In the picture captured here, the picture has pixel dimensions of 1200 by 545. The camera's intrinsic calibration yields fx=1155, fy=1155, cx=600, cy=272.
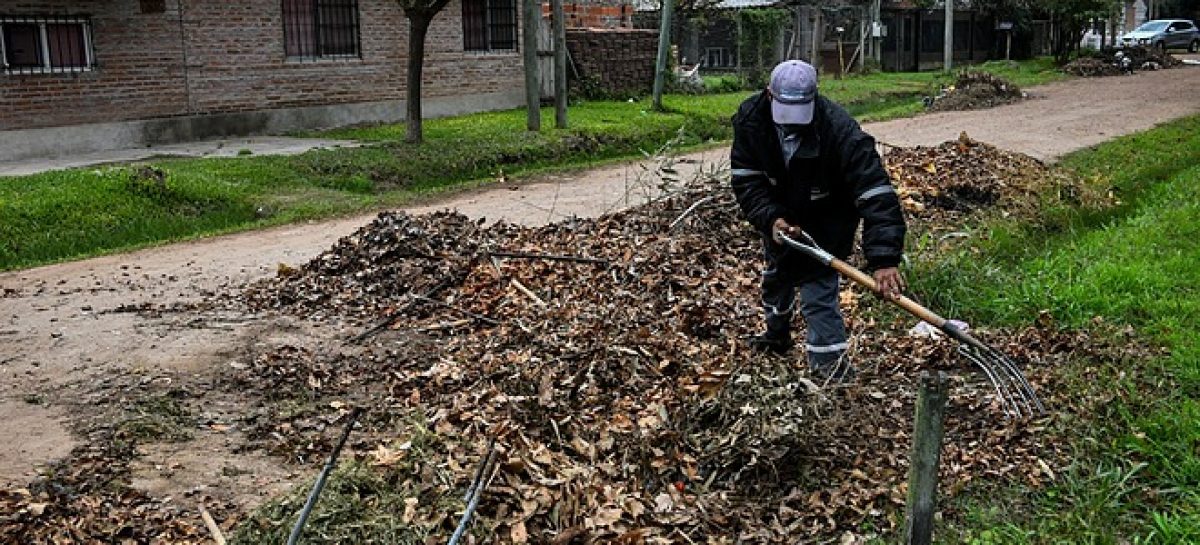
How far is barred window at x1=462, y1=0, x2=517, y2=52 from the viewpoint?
72.7ft

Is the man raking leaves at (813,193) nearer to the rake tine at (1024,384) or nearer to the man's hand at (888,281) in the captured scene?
the man's hand at (888,281)

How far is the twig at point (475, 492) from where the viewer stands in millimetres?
4012

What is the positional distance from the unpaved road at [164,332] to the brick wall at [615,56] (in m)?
9.19

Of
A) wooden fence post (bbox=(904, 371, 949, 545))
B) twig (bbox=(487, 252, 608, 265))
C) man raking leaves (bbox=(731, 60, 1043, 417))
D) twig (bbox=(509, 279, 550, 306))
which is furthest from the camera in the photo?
twig (bbox=(487, 252, 608, 265))

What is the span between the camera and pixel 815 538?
4.44 m

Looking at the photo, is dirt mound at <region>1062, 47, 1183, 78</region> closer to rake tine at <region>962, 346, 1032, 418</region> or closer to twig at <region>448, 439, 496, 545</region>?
rake tine at <region>962, 346, 1032, 418</region>

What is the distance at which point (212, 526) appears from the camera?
13.9ft

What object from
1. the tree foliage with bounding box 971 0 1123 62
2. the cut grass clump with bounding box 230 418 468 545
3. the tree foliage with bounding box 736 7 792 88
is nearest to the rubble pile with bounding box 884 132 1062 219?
the cut grass clump with bounding box 230 418 468 545

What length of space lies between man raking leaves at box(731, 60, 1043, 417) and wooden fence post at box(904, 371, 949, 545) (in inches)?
47.2

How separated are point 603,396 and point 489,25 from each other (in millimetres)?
18229

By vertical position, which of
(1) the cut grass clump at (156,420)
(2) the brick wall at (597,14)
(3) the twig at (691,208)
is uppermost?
(2) the brick wall at (597,14)

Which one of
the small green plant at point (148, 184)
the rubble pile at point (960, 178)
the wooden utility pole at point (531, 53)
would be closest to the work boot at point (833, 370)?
the rubble pile at point (960, 178)

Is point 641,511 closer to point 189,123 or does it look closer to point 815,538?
point 815,538

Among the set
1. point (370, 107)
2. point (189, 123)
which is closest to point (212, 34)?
point (189, 123)
